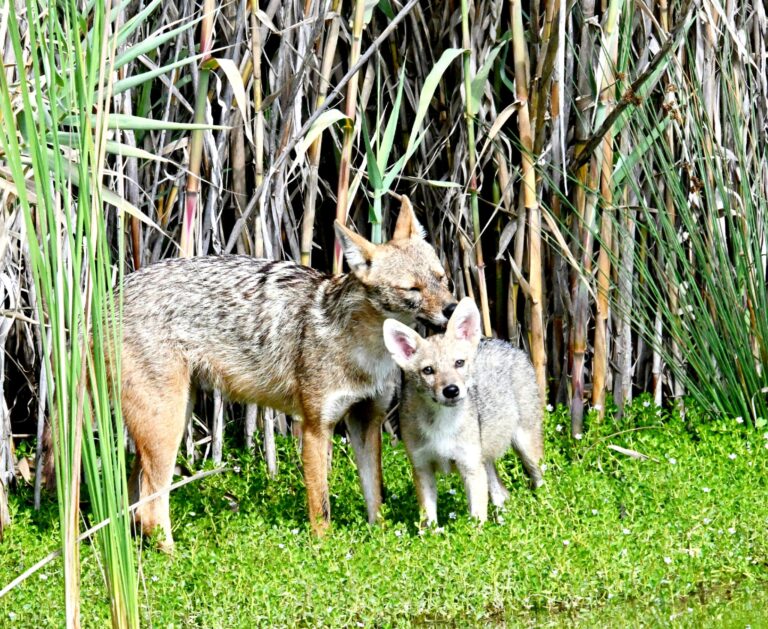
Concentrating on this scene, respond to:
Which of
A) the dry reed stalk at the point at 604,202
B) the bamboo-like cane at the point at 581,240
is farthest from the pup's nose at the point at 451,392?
the dry reed stalk at the point at 604,202

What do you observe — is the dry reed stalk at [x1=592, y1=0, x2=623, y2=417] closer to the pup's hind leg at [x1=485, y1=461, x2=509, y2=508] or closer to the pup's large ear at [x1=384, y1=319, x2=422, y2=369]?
the pup's hind leg at [x1=485, y1=461, x2=509, y2=508]

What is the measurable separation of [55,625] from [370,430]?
6.79 feet

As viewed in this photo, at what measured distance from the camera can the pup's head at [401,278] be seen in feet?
18.2

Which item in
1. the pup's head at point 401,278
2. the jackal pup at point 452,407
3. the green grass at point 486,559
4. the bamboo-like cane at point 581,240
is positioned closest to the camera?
the green grass at point 486,559

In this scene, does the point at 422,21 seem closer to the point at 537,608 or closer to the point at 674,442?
the point at 674,442

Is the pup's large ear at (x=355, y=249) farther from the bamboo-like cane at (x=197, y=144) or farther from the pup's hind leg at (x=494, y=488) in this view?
the pup's hind leg at (x=494, y=488)

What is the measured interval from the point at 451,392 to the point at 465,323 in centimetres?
37

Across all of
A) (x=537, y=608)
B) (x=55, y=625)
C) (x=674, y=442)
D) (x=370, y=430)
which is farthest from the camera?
(x=674, y=442)

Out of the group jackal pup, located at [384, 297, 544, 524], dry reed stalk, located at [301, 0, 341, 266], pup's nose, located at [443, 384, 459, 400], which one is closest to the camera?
pup's nose, located at [443, 384, 459, 400]

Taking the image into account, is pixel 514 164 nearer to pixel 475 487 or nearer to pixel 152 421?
pixel 475 487

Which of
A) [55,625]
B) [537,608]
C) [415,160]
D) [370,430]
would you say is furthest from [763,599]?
[415,160]

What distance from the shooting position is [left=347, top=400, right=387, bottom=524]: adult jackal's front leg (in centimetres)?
588

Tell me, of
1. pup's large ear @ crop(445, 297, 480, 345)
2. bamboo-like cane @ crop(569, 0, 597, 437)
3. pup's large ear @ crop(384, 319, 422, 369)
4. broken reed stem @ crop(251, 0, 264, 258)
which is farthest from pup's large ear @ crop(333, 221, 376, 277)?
bamboo-like cane @ crop(569, 0, 597, 437)

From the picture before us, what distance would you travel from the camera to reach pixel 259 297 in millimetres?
6020
